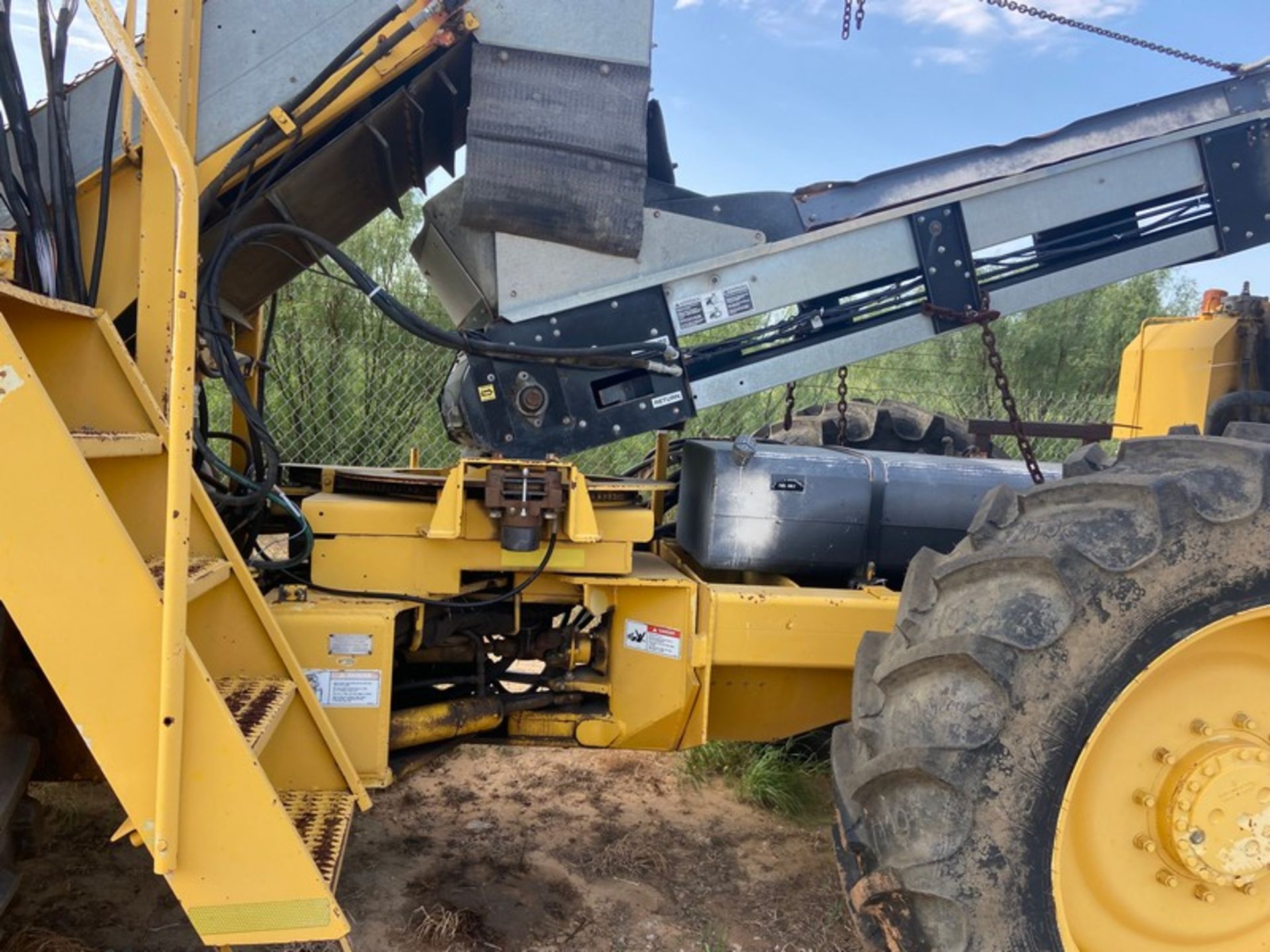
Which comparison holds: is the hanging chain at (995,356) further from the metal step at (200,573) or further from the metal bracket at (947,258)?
the metal step at (200,573)

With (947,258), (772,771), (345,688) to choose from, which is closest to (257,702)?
(345,688)

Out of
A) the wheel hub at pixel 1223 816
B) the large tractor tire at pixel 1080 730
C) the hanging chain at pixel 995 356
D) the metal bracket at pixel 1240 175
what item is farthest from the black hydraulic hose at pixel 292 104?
the wheel hub at pixel 1223 816

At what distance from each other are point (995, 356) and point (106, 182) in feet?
7.78

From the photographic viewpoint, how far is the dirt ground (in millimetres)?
2701

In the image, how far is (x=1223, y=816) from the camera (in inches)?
Result: 77.7

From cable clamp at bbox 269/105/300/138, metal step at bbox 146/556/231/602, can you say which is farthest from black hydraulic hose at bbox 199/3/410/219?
metal step at bbox 146/556/231/602

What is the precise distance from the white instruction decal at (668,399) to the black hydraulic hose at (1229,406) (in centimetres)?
175

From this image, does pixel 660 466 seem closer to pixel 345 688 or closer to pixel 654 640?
pixel 654 640

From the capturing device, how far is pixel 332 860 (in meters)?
2.02

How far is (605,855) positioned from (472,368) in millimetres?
1780

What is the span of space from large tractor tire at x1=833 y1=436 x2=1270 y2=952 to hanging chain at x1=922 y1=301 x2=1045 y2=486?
1.55ft

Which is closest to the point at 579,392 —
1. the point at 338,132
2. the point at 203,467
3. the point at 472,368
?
the point at 472,368

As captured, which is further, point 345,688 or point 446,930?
point 446,930

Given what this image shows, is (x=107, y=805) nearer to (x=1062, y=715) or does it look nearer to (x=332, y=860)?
(x=332, y=860)
